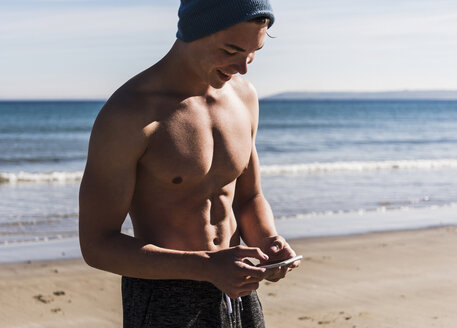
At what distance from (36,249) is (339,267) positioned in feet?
12.0

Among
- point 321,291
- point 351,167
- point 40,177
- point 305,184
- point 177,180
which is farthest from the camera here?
point 351,167

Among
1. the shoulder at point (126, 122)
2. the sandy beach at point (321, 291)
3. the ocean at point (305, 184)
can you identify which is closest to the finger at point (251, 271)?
the shoulder at point (126, 122)

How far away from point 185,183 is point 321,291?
547 centimetres

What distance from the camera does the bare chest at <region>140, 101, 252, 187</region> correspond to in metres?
2.08

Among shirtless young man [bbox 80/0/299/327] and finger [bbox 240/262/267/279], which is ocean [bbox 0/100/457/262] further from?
finger [bbox 240/262/267/279]

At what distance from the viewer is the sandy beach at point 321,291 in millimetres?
6578

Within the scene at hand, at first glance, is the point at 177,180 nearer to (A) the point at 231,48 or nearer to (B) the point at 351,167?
(A) the point at 231,48

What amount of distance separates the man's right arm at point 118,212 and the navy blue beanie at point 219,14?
282 millimetres

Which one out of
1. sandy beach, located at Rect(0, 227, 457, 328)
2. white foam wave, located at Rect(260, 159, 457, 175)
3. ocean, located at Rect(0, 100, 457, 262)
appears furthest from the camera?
white foam wave, located at Rect(260, 159, 457, 175)

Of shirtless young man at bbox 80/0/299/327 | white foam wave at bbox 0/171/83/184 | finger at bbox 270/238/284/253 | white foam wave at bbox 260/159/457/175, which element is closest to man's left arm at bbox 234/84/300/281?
shirtless young man at bbox 80/0/299/327

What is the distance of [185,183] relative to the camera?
216 centimetres

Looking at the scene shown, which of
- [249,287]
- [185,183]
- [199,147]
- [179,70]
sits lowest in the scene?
[249,287]

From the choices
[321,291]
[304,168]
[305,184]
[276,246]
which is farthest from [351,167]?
[276,246]

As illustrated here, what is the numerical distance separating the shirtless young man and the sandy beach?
435 cm
